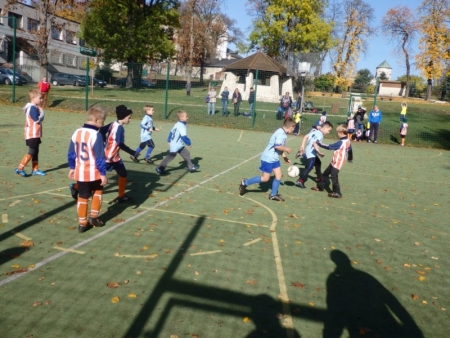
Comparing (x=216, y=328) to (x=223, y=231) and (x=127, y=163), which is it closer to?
(x=223, y=231)

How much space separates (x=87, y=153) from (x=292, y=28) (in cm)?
5121

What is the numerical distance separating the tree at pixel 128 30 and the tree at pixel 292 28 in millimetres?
14126

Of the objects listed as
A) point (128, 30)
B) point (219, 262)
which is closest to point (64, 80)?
point (128, 30)

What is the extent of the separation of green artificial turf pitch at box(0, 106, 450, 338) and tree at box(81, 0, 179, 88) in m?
34.2

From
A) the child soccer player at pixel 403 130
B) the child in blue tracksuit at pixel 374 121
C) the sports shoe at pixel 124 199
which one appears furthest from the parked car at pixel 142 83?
the sports shoe at pixel 124 199

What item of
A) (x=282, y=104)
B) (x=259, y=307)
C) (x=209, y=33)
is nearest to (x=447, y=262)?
(x=259, y=307)

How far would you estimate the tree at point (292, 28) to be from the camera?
5128 centimetres

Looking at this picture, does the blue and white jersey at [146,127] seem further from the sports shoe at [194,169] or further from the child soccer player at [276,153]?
the child soccer player at [276,153]

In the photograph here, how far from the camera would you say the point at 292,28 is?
52656 mm

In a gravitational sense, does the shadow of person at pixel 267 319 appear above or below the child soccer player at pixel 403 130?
below

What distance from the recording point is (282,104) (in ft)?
88.9

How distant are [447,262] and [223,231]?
3.34 meters

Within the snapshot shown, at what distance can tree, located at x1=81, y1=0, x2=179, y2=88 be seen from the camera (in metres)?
41.5

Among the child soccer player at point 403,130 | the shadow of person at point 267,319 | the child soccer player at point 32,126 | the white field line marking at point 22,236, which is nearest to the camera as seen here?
the shadow of person at point 267,319
